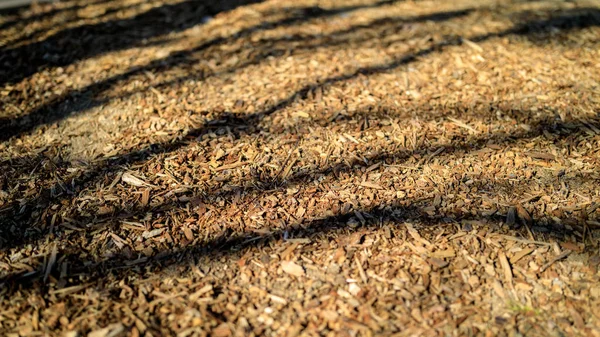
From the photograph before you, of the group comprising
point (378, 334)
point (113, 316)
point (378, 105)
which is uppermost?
point (378, 105)

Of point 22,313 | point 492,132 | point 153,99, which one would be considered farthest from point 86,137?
point 492,132

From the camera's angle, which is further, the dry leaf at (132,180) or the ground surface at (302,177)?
the dry leaf at (132,180)

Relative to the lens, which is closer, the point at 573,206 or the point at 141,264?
the point at 141,264

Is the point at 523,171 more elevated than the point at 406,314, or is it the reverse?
the point at 523,171

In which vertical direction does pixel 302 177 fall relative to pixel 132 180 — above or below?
below

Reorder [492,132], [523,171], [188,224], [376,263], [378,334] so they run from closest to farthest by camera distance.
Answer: [378,334]
[376,263]
[188,224]
[523,171]
[492,132]

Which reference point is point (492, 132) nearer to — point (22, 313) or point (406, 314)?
point (406, 314)

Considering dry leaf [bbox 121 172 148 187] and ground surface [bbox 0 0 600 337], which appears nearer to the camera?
ground surface [bbox 0 0 600 337]

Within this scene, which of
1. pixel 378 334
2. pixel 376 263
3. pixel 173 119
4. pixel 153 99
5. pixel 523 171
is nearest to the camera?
pixel 378 334
